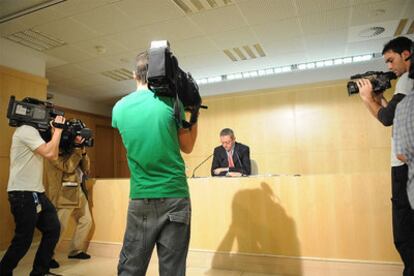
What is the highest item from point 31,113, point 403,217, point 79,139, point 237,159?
point 31,113

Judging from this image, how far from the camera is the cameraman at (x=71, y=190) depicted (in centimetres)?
288

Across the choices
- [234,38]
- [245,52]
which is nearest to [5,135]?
[234,38]

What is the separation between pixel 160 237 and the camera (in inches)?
45.4

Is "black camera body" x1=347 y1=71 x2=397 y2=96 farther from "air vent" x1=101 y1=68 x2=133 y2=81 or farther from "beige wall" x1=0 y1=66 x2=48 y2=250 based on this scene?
"beige wall" x1=0 y1=66 x2=48 y2=250

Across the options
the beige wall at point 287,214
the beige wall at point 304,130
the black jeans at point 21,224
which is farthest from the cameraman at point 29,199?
the beige wall at point 304,130

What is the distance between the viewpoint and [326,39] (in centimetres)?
382

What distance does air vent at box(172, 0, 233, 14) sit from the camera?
289 centimetres

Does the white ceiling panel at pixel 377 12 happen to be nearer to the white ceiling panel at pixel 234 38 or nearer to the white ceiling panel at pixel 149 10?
the white ceiling panel at pixel 234 38

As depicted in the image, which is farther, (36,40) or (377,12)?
(36,40)

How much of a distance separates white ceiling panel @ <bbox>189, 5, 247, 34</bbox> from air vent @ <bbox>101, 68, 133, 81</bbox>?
5.79 ft

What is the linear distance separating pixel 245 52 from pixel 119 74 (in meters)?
2.05

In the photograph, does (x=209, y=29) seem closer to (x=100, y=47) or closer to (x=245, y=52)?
(x=245, y=52)

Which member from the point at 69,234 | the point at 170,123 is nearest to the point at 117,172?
the point at 69,234

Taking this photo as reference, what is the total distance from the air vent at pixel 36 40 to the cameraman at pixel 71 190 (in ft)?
4.77
